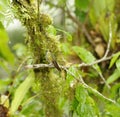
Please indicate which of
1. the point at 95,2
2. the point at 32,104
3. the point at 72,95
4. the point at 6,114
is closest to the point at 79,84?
the point at 72,95

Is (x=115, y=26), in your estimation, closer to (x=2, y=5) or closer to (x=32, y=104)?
(x=32, y=104)

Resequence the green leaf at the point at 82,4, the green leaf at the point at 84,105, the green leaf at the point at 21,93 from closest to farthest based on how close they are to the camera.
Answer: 1. the green leaf at the point at 84,105
2. the green leaf at the point at 21,93
3. the green leaf at the point at 82,4

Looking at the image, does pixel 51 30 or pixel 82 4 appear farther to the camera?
pixel 82 4

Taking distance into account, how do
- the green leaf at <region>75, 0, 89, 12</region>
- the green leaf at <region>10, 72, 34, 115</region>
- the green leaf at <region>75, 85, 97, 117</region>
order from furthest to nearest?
the green leaf at <region>75, 0, 89, 12</region> < the green leaf at <region>10, 72, 34, 115</region> < the green leaf at <region>75, 85, 97, 117</region>

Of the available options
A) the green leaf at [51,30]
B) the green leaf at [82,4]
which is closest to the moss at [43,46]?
the green leaf at [51,30]

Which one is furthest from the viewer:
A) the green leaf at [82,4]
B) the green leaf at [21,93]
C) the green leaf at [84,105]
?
the green leaf at [82,4]

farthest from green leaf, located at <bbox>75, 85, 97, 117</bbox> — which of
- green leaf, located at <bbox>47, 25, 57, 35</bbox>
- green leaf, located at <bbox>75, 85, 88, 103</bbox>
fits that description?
green leaf, located at <bbox>47, 25, 57, 35</bbox>

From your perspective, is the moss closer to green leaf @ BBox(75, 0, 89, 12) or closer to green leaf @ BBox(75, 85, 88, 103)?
green leaf @ BBox(75, 85, 88, 103)

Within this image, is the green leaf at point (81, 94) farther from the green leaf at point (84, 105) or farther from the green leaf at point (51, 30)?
the green leaf at point (51, 30)

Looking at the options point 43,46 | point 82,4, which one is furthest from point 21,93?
point 82,4

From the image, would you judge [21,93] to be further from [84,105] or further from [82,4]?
Result: [82,4]

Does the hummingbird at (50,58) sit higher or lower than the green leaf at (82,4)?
lower

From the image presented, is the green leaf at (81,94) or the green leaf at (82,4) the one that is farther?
the green leaf at (82,4)
